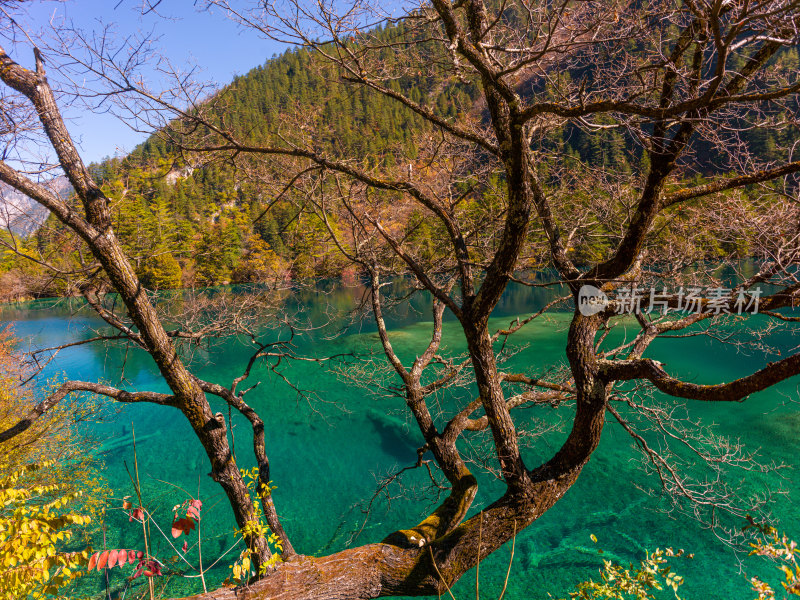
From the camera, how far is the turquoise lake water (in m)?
6.04

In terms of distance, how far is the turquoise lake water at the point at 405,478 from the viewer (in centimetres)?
604

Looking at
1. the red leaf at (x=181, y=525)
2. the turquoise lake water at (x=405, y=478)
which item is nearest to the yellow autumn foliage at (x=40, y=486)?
the red leaf at (x=181, y=525)

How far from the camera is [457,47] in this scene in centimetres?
197

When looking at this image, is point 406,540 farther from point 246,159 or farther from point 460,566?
point 246,159

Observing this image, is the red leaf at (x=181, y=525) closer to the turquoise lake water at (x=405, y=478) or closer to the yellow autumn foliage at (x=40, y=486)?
the yellow autumn foliage at (x=40, y=486)

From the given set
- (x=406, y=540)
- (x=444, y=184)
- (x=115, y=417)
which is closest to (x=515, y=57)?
(x=444, y=184)

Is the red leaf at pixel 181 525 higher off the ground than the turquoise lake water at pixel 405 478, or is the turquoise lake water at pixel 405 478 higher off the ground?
the red leaf at pixel 181 525

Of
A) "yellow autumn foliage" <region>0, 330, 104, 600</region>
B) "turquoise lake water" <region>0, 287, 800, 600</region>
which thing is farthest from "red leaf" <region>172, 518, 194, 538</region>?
"turquoise lake water" <region>0, 287, 800, 600</region>

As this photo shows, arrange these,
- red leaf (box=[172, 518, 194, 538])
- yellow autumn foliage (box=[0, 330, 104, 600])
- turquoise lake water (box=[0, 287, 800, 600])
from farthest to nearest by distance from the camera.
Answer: turquoise lake water (box=[0, 287, 800, 600])
red leaf (box=[172, 518, 194, 538])
yellow autumn foliage (box=[0, 330, 104, 600])

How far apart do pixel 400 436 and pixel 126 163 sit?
7.96 m

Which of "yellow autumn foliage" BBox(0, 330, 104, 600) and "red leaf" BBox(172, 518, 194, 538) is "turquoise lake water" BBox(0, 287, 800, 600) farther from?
"red leaf" BBox(172, 518, 194, 538)

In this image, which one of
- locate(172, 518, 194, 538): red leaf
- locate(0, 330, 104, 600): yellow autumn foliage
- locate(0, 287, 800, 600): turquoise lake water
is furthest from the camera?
locate(0, 287, 800, 600): turquoise lake water

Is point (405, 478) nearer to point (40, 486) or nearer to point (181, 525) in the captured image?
point (40, 486)

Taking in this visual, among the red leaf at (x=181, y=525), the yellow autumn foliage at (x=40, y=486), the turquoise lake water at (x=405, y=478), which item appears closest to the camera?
the yellow autumn foliage at (x=40, y=486)
